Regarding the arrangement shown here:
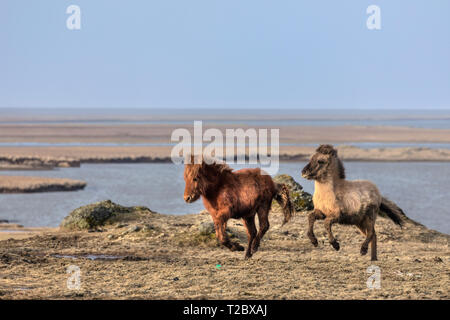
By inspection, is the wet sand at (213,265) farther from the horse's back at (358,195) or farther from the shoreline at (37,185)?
the shoreline at (37,185)

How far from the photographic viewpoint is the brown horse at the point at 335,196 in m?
12.7

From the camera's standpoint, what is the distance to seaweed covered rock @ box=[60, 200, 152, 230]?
19922 mm

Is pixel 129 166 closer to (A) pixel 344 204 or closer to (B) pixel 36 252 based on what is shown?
(B) pixel 36 252

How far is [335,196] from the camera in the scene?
12.7m

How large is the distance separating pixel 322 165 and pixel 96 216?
29.6 ft

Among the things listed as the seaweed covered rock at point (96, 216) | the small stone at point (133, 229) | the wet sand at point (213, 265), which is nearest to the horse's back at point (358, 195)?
the wet sand at point (213, 265)

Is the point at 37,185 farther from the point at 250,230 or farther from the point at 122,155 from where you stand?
the point at 250,230

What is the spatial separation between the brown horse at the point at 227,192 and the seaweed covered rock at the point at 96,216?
25.4 feet

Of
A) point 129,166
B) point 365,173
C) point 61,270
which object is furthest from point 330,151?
point 129,166

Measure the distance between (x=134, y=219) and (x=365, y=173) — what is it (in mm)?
34853

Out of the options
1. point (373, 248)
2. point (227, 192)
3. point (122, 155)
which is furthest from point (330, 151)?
point (122, 155)

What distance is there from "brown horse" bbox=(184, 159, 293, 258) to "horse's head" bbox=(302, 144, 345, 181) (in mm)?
682

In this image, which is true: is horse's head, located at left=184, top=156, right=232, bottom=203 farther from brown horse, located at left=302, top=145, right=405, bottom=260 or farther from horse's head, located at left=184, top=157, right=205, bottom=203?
brown horse, located at left=302, top=145, right=405, bottom=260

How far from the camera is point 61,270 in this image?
13.5 metres
